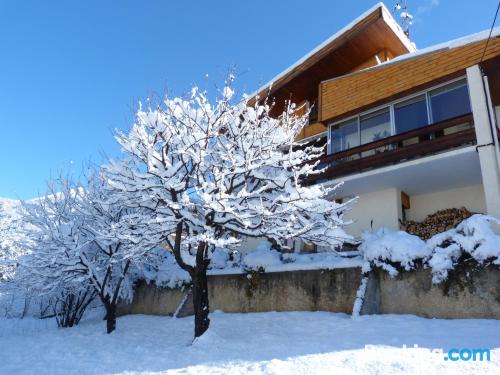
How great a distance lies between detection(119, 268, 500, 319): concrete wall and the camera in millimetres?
7684

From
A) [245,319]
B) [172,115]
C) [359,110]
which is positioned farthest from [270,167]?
[359,110]

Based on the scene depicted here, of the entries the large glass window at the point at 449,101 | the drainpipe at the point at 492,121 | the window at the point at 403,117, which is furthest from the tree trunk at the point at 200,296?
the large glass window at the point at 449,101

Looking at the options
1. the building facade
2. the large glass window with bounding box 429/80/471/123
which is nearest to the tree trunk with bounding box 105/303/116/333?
the building facade

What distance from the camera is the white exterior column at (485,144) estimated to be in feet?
31.9

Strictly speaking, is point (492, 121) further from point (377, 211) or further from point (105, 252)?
point (105, 252)

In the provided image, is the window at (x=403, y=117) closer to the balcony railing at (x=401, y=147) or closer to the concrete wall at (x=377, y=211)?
the balcony railing at (x=401, y=147)

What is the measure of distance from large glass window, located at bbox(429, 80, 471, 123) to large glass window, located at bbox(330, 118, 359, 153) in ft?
9.51

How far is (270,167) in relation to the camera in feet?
31.5

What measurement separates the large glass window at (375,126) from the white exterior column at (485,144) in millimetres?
3007

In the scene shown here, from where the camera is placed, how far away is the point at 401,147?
38.5ft

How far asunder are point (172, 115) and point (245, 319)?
5843 mm

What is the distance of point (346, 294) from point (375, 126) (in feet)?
22.8

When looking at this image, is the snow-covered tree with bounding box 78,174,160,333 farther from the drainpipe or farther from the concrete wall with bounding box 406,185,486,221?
the drainpipe

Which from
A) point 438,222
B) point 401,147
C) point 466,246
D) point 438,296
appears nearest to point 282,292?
point 438,296
